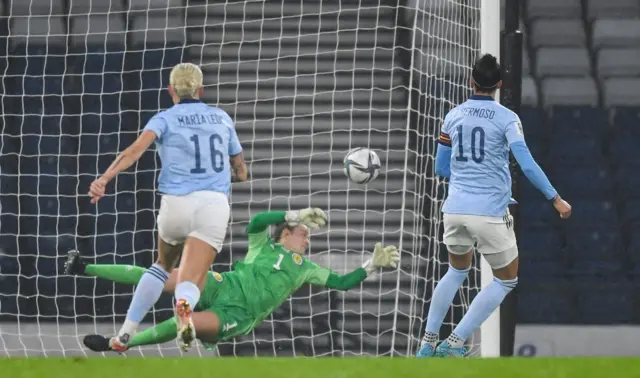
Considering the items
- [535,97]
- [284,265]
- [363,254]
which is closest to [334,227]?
[363,254]

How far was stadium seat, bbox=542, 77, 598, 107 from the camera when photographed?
1098 cm

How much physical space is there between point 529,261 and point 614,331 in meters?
1.02

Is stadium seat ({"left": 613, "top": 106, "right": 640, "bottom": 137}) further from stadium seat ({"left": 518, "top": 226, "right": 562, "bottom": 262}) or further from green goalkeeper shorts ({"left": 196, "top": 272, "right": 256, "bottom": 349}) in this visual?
green goalkeeper shorts ({"left": 196, "top": 272, "right": 256, "bottom": 349})

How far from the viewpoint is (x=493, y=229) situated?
20.5ft

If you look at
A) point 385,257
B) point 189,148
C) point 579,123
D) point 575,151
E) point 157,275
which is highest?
point 579,123

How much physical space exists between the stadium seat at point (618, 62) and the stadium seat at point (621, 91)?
0.08 metres

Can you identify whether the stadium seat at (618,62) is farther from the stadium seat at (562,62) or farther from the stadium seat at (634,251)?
the stadium seat at (634,251)

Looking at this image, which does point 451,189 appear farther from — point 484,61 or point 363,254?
point 363,254

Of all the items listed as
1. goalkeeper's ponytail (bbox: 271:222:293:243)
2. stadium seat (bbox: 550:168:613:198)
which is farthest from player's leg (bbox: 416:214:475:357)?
stadium seat (bbox: 550:168:613:198)

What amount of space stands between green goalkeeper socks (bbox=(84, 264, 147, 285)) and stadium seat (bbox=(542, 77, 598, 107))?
4.79m

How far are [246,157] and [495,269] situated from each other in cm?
354

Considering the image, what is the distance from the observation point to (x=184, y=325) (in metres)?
5.96

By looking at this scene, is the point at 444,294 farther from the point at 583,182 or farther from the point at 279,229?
the point at 583,182

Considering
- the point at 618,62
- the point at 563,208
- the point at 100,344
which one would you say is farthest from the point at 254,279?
the point at 618,62
